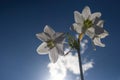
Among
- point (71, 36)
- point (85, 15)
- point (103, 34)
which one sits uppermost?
point (85, 15)

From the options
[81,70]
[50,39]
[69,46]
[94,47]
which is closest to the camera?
[81,70]

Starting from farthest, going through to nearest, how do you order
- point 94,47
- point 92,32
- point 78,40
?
point 94,47
point 92,32
point 78,40

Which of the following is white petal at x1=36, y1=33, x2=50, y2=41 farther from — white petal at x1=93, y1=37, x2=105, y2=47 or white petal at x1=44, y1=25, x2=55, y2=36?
white petal at x1=93, y1=37, x2=105, y2=47

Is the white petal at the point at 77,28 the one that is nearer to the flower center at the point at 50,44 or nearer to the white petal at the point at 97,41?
the white petal at the point at 97,41

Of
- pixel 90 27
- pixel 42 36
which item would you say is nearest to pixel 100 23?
pixel 90 27

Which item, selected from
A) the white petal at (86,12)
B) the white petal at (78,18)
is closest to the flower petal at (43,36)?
the white petal at (78,18)

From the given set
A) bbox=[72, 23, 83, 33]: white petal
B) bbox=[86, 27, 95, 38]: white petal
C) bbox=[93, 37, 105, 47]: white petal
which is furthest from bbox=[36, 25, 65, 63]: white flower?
bbox=[93, 37, 105, 47]: white petal

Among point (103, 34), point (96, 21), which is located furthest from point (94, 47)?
point (96, 21)

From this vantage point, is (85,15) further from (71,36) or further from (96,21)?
(71,36)
